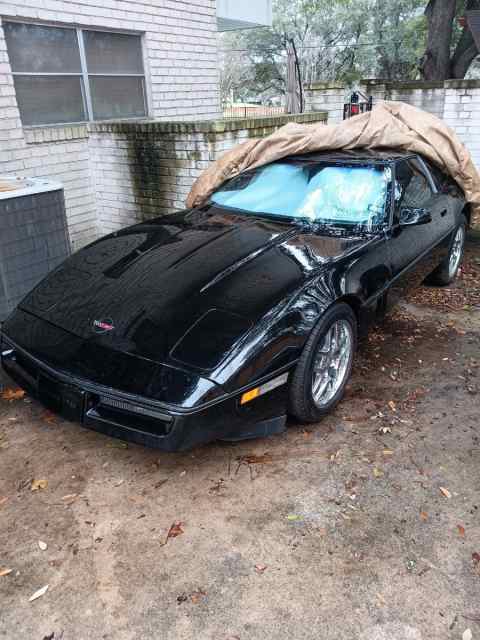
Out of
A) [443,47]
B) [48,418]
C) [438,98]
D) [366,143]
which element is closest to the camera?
[48,418]

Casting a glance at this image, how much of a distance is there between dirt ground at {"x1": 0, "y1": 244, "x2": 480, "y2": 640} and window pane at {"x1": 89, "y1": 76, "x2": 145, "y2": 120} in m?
4.72

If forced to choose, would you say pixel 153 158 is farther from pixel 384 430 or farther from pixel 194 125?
pixel 384 430

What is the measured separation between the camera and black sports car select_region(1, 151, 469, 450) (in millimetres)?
2463

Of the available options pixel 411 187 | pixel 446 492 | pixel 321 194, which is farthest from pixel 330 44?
pixel 446 492

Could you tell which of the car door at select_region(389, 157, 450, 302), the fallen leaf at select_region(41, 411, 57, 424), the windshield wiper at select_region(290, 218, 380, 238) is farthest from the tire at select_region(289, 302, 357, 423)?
the fallen leaf at select_region(41, 411, 57, 424)

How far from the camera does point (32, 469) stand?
9.25ft

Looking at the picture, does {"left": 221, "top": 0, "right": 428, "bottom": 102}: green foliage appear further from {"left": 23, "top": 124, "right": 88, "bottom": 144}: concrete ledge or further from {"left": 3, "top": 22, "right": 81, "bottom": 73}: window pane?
{"left": 23, "top": 124, "right": 88, "bottom": 144}: concrete ledge

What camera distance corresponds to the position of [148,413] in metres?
2.40

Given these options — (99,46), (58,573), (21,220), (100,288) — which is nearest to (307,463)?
(58,573)

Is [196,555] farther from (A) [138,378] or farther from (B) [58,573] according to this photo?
(A) [138,378]

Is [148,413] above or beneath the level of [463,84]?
beneath

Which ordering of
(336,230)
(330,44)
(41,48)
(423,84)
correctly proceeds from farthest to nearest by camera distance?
(330,44), (423,84), (41,48), (336,230)

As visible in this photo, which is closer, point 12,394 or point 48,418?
point 48,418

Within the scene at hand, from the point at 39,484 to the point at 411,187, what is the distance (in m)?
3.29
